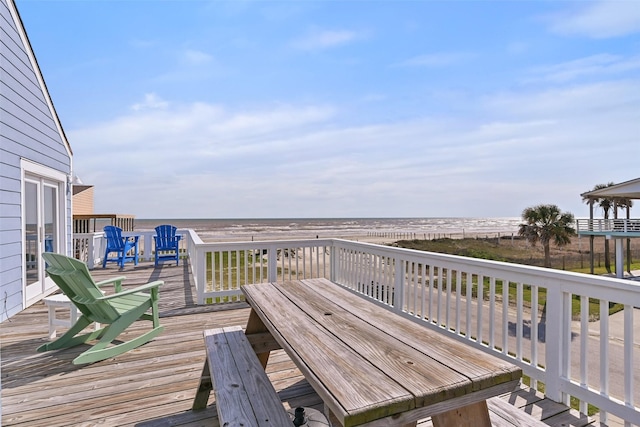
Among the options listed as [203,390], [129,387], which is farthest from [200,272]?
[203,390]

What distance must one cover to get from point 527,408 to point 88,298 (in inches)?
130

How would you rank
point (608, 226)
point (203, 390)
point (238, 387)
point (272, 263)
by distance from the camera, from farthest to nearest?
point (608, 226)
point (272, 263)
point (203, 390)
point (238, 387)

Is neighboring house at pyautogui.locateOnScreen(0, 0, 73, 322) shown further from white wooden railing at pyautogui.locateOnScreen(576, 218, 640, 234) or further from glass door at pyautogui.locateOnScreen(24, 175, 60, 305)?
white wooden railing at pyautogui.locateOnScreen(576, 218, 640, 234)

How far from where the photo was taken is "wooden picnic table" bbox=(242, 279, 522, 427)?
0.88 m

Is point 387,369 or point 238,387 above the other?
point 387,369

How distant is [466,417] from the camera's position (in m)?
1.08

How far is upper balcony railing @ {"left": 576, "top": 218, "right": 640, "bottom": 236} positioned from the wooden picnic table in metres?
20.9

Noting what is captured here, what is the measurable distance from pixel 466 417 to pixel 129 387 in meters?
2.28

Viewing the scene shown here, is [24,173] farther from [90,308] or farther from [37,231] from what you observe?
[90,308]

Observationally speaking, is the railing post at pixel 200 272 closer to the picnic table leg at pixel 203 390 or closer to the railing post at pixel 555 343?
the picnic table leg at pixel 203 390

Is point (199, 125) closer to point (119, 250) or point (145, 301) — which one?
point (119, 250)

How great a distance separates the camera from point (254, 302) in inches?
78.1

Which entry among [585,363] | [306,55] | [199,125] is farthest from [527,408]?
[199,125]

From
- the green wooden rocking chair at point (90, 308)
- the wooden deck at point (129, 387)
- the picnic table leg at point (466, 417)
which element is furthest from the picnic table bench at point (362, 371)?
the green wooden rocking chair at point (90, 308)
